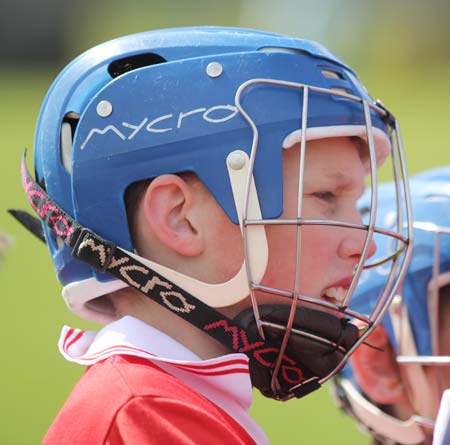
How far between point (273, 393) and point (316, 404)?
339cm

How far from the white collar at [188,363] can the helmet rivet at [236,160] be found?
1.04 ft

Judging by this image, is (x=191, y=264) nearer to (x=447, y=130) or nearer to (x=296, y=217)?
(x=296, y=217)

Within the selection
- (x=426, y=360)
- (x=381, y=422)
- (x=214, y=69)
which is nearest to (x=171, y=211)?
(x=214, y=69)

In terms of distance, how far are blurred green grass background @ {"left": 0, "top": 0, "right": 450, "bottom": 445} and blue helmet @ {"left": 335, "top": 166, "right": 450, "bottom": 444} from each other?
36.7 inches

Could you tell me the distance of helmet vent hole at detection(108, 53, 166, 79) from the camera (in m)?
1.92

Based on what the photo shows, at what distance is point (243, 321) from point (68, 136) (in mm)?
460

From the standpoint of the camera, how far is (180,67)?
1846 millimetres

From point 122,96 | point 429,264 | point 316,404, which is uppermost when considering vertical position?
point 122,96

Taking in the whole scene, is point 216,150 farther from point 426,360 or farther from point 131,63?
point 426,360

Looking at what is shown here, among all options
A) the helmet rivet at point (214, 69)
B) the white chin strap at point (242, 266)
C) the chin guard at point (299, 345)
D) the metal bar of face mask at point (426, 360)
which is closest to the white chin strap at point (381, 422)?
the metal bar of face mask at point (426, 360)

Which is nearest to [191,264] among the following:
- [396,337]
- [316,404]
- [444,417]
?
[444,417]

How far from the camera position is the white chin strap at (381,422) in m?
2.46

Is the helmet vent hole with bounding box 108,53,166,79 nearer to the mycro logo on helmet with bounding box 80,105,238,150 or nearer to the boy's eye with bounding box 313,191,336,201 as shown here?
the mycro logo on helmet with bounding box 80,105,238,150

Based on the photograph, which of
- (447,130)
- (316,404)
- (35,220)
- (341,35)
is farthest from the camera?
(341,35)
